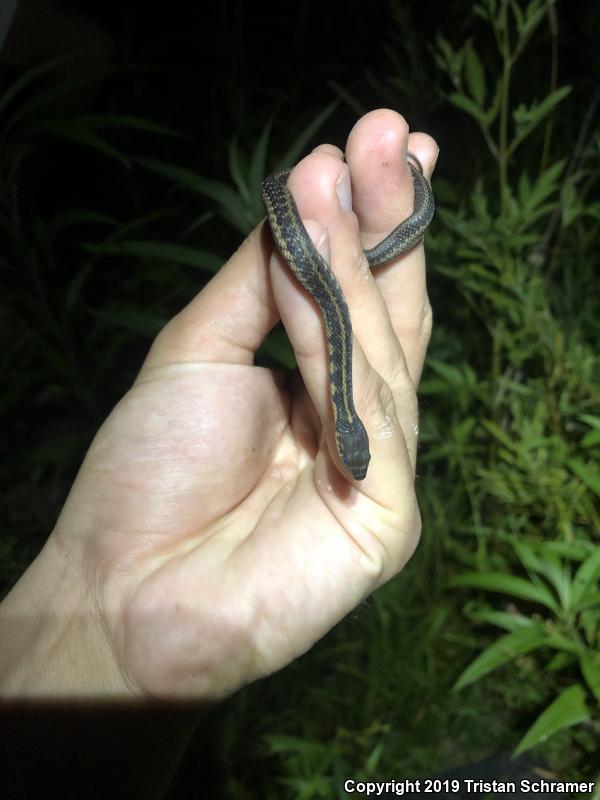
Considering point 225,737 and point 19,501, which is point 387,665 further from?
point 19,501

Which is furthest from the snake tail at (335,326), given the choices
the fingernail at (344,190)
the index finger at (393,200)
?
the index finger at (393,200)

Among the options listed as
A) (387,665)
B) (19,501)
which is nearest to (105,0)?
(19,501)

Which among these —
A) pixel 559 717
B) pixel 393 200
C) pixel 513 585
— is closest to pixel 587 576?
pixel 513 585

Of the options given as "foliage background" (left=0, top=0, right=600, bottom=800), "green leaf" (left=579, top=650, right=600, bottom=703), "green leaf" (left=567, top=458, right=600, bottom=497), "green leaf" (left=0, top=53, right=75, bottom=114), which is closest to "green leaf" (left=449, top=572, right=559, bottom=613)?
"foliage background" (left=0, top=0, right=600, bottom=800)

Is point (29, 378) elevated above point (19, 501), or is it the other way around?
point (29, 378)

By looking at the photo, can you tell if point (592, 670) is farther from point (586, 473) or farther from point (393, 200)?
point (393, 200)

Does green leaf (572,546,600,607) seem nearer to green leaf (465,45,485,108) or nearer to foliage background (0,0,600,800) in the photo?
foliage background (0,0,600,800)

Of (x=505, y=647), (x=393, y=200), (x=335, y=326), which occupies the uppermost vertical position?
(x=393, y=200)
